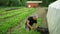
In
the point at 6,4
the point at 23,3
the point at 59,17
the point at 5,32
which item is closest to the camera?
the point at 59,17

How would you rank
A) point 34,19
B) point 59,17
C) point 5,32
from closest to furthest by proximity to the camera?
point 59,17 → point 34,19 → point 5,32

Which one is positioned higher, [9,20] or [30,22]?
[30,22]

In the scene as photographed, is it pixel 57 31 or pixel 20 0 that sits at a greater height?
pixel 57 31

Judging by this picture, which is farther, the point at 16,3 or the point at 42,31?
the point at 16,3

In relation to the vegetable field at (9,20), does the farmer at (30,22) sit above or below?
above

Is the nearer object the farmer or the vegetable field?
the farmer

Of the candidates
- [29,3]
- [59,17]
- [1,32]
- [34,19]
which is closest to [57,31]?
[59,17]

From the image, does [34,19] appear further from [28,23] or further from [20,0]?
[20,0]

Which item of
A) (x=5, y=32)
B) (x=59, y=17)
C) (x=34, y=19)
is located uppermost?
(x=59, y=17)

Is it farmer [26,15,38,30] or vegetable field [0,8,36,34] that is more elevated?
farmer [26,15,38,30]

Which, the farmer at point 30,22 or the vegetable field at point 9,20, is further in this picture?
the vegetable field at point 9,20

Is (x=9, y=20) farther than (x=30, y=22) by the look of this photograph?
Yes

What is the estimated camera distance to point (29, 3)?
33094 millimetres

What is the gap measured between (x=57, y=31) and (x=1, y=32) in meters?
3.20
